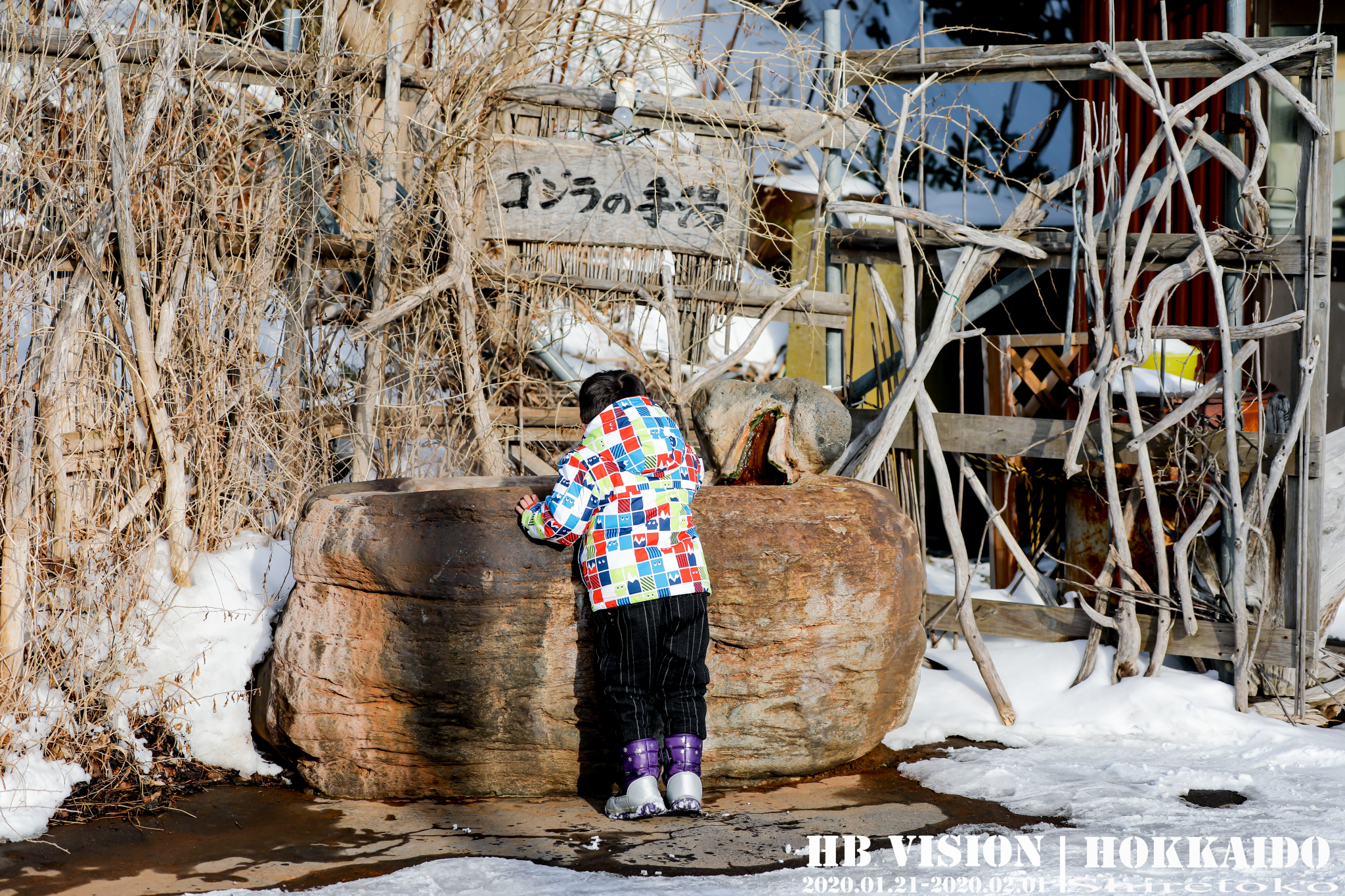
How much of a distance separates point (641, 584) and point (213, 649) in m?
1.74

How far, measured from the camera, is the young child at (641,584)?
3336 mm

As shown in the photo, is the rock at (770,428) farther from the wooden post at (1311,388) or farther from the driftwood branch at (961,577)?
the wooden post at (1311,388)

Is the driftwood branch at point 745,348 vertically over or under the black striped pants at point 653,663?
over

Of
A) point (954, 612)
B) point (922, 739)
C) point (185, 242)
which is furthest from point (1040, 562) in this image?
point (185, 242)

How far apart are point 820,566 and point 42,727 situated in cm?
266

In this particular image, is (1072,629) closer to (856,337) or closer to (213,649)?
(213,649)

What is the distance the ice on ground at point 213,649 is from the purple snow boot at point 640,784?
132cm

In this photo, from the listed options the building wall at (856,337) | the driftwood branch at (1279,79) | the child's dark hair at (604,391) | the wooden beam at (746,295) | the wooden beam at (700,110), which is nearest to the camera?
the child's dark hair at (604,391)

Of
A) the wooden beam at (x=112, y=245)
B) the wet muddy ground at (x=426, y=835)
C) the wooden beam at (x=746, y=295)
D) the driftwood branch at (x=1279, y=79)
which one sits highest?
the driftwood branch at (x=1279, y=79)

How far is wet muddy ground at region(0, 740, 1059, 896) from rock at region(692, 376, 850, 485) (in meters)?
1.20

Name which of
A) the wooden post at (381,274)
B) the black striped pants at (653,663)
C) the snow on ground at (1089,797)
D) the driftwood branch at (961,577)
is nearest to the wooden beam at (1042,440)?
the driftwood branch at (961,577)

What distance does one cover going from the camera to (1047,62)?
14.8 ft

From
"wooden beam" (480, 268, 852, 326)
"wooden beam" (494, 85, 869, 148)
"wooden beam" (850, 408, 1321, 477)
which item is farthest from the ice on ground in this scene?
"wooden beam" (850, 408, 1321, 477)

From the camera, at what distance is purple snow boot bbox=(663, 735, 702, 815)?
131 inches
